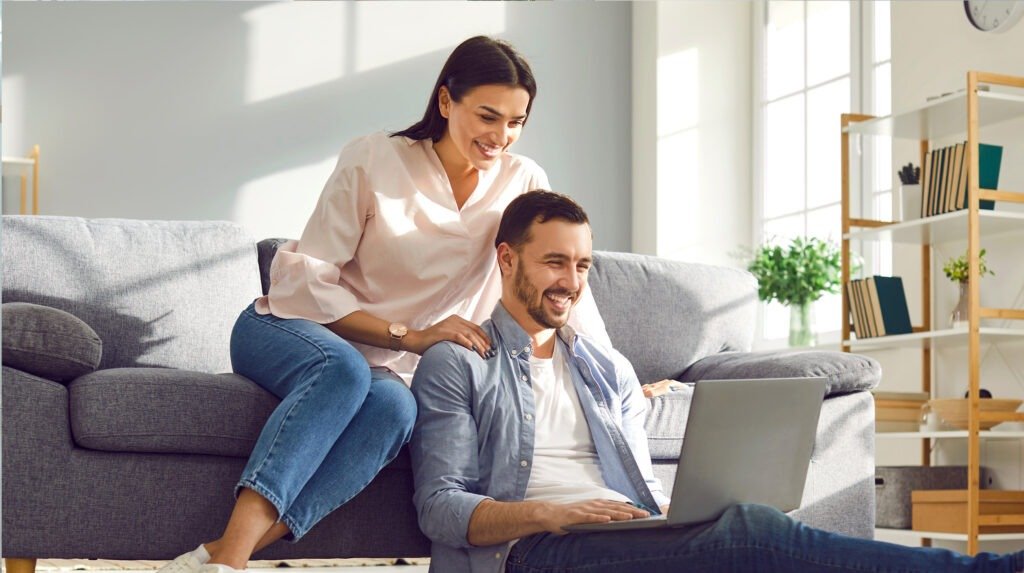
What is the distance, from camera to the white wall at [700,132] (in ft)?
18.7

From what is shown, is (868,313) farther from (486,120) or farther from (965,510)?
(486,120)

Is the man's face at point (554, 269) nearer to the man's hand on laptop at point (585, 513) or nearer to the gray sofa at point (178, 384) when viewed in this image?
the man's hand on laptop at point (585, 513)

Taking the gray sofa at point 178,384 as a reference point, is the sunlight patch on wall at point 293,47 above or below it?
above

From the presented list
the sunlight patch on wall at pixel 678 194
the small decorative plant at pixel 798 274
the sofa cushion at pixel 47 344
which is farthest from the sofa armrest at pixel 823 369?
the sunlight patch on wall at pixel 678 194

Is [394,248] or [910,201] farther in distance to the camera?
[910,201]

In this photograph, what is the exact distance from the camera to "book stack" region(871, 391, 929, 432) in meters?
3.86

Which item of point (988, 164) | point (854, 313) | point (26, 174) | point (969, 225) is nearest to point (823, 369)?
point (969, 225)

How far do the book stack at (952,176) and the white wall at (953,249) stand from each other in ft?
0.62

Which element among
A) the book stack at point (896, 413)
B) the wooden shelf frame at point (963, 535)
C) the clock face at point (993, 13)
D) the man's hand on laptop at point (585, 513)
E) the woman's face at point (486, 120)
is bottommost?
A: the wooden shelf frame at point (963, 535)

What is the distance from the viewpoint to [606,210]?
5.88 m

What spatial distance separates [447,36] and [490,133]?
369 centimetres

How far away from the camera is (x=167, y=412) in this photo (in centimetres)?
210

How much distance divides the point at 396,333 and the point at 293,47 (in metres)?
3.62

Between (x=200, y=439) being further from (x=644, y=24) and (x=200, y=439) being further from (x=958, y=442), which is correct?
(x=644, y=24)
